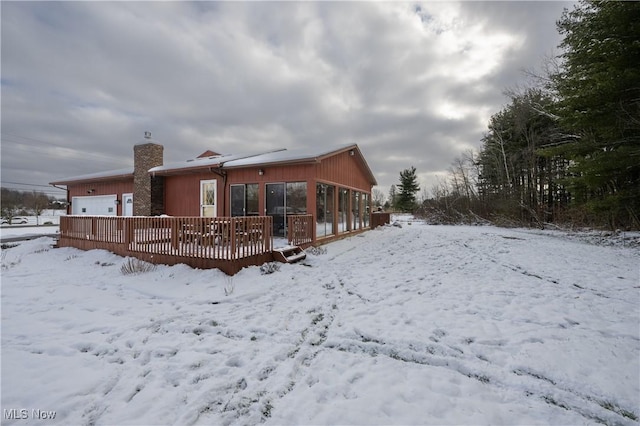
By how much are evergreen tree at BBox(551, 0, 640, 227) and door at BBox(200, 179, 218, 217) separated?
1280 centimetres

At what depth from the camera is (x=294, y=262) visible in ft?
22.2

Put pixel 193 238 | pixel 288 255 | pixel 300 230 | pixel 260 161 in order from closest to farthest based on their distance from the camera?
pixel 193 238 < pixel 288 255 < pixel 300 230 < pixel 260 161

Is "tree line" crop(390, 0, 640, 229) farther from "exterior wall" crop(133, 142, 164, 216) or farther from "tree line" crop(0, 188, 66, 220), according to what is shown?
"tree line" crop(0, 188, 66, 220)

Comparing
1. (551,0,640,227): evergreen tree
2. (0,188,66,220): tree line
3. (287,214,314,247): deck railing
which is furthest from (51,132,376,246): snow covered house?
(0,188,66,220): tree line

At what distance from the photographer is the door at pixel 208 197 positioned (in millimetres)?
10609

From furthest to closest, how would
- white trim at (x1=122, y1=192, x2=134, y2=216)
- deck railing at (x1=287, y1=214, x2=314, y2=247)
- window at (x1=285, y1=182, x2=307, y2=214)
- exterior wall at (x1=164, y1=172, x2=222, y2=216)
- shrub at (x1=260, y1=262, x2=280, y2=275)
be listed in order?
white trim at (x1=122, y1=192, x2=134, y2=216), exterior wall at (x1=164, y1=172, x2=222, y2=216), window at (x1=285, y1=182, x2=307, y2=214), deck railing at (x1=287, y1=214, x2=314, y2=247), shrub at (x1=260, y1=262, x2=280, y2=275)

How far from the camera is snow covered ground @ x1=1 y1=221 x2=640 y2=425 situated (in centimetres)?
192

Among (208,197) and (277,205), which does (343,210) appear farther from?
(208,197)

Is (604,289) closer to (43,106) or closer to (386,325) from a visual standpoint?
(386,325)

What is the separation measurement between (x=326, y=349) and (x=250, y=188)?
8.00m

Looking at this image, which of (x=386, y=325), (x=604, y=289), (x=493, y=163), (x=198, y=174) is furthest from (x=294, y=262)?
(x=493, y=163)

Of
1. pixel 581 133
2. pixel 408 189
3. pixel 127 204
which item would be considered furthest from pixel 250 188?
pixel 408 189

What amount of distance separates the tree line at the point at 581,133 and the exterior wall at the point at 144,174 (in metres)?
16.1

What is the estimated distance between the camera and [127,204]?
A: 43.3 ft
